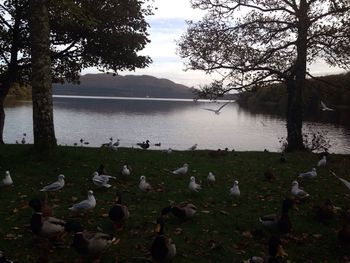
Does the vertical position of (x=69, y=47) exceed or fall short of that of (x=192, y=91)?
it exceeds it

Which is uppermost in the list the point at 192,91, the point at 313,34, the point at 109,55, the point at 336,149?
the point at 313,34

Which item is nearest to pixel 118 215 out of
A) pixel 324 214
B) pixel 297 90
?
pixel 324 214

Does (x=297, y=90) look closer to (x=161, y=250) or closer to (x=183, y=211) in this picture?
(x=183, y=211)

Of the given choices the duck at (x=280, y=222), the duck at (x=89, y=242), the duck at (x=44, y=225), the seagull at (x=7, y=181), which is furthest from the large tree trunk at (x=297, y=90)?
the duck at (x=44, y=225)

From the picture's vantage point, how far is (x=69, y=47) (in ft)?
91.2

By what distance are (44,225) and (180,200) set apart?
5548mm

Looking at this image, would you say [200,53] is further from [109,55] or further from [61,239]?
[61,239]

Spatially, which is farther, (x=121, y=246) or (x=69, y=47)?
(x=69, y=47)

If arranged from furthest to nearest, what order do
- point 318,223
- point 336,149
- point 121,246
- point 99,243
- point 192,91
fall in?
1. point 336,149
2. point 192,91
3. point 318,223
4. point 121,246
5. point 99,243

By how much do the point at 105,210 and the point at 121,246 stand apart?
264 cm

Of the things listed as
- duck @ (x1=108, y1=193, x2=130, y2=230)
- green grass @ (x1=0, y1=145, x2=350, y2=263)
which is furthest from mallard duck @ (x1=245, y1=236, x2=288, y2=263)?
duck @ (x1=108, y1=193, x2=130, y2=230)

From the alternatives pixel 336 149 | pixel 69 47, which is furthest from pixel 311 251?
pixel 336 149

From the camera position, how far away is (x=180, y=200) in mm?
14758

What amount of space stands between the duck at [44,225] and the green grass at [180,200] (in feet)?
1.45
